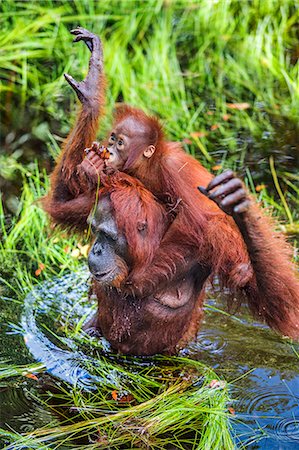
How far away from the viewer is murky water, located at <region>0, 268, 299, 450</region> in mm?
3783

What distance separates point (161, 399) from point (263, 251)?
0.91 meters

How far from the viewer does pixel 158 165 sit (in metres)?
3.86

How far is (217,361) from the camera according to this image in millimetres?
4285

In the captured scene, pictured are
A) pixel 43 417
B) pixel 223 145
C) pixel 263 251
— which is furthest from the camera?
pixel 223 145

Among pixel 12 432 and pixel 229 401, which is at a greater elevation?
pixel 12 432

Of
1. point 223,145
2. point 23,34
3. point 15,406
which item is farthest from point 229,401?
point 23,34

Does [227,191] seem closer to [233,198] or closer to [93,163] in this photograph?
[233,198]

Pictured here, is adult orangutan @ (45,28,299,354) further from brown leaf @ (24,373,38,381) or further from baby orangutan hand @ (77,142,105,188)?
brown leaf @ (24,373,38,381)

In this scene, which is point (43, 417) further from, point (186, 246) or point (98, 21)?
point (98, 21)

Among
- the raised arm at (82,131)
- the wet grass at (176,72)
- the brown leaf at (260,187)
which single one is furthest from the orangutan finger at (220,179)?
the wet grass at (176,72)

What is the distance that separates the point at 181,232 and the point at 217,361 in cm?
86

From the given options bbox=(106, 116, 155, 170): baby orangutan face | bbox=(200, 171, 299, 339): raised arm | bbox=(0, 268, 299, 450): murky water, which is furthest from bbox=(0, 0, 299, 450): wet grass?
bbox=(200, 171, 299, 339): raised arm

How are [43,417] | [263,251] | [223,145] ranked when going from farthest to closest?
[223,145] → [43,417] → [263,251]

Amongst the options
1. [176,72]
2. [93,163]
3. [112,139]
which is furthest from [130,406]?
[176,72]
